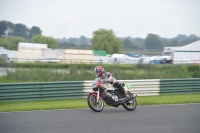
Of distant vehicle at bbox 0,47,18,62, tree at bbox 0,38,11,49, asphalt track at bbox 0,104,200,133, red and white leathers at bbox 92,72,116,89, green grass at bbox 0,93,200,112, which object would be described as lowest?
green grass at bbox 0,93,200,112

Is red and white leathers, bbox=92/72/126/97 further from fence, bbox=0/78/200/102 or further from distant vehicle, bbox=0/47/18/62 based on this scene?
distant vehicle, bbox=0/47/18/62

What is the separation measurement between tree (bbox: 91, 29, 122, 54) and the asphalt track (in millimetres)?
40674

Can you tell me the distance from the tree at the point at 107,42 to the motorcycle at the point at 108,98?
40051 mm

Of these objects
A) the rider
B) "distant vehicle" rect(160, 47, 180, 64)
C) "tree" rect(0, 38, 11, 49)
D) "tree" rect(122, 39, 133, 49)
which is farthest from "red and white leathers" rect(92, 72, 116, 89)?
"tree" rect(122, 39, 133, 49)

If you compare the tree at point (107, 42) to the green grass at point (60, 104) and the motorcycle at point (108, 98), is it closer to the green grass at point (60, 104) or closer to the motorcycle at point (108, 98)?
the green grass at point (60, 104)

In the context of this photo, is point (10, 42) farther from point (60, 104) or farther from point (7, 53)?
point (60, 104)

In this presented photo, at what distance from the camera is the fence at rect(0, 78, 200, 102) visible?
1352 cm

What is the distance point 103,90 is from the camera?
11.4 m

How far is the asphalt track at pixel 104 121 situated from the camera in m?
7.93

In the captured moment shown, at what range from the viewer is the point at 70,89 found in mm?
14445

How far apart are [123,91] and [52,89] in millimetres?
3723

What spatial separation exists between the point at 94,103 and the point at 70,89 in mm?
3474

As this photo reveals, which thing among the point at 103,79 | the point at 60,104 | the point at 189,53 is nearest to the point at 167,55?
the point at 189,53

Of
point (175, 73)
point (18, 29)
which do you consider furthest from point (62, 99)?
point (18, 29)
